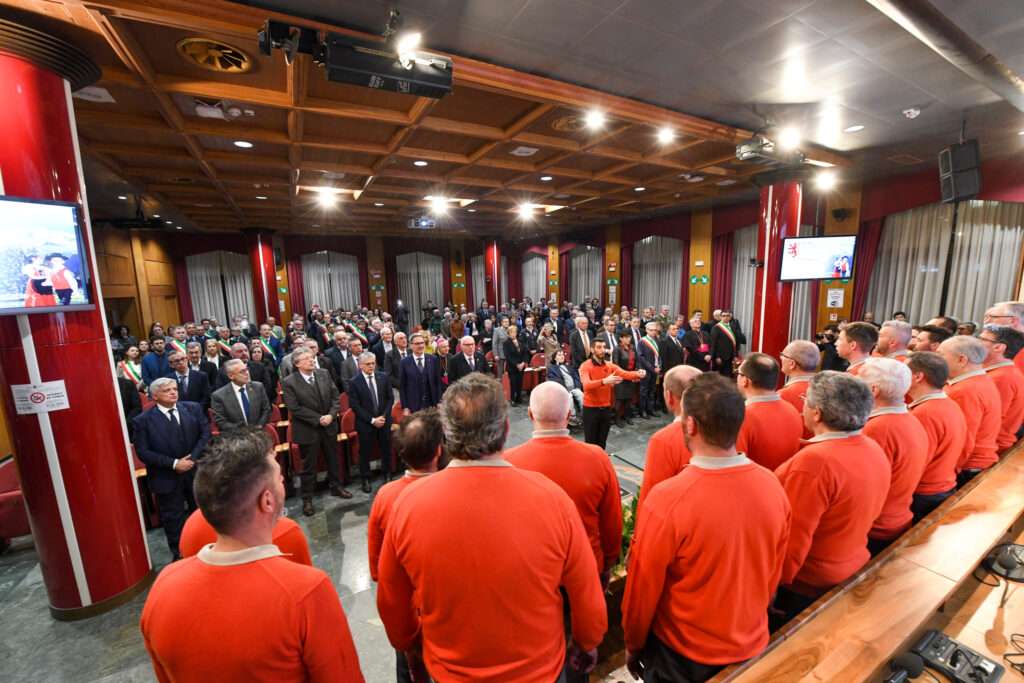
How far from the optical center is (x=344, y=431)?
184 inches

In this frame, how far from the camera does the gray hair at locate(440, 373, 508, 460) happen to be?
4.05ft

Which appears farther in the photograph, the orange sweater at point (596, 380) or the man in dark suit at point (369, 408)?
the orange sweater at point (596, 380)

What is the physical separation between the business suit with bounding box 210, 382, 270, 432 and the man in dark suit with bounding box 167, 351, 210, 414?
3.26 feet

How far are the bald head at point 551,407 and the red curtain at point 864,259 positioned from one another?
8.69 m

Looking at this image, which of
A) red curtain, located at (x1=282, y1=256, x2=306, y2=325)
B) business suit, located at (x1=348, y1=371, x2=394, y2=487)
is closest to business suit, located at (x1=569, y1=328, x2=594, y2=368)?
business suit, located at (x1=348, y1=371, x2=394, y2=487)

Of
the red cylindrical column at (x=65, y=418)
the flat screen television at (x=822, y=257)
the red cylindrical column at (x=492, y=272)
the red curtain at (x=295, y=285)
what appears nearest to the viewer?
the red cylindrical column at (x=65, y=418)

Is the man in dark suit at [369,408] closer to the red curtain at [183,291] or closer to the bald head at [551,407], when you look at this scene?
the bald head at [551,407]

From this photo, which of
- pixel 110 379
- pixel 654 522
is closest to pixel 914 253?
pixel 654 522

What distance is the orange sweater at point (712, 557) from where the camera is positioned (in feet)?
4.24

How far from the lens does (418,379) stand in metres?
4.85

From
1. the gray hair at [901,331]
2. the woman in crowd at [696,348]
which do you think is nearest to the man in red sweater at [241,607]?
the gray hair at [901,331]

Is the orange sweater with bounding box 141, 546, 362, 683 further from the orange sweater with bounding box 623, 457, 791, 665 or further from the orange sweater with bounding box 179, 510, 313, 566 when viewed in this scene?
the orange sweater with bounding box 623, 457, 791, 665

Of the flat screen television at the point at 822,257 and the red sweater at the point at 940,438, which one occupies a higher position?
the flat screen television at the point at 822,257

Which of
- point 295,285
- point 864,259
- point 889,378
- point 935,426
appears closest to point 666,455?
point 889,378
